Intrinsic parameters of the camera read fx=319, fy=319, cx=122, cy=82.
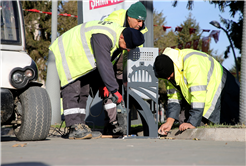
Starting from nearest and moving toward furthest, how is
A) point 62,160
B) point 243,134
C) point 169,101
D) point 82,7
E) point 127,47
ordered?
point 62,160, point 243,134, point 127,47, point 169,101, point 82,7

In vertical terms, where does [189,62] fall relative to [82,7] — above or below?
below

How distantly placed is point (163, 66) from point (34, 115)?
180cm

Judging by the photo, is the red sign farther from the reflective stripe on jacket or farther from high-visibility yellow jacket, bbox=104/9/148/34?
the reflective stripe on jacket

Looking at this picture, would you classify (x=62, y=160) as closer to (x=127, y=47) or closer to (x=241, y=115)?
(x=127, y=47)

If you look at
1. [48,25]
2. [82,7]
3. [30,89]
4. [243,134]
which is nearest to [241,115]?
[243,134]

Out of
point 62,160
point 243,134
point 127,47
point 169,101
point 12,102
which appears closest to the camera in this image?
point 62,160

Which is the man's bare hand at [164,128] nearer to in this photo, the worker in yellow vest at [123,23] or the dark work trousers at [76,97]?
the worker in yellow vest at [123,23]

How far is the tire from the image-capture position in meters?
3.57

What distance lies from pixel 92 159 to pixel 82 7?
7.32m

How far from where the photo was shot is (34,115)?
11.7ft

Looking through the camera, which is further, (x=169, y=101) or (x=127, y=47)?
(x=169, y=101)

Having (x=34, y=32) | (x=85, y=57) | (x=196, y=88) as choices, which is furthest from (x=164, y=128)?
(x=34, y=32)

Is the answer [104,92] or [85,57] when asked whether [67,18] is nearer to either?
[104,92]

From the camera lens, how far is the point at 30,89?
366cm
